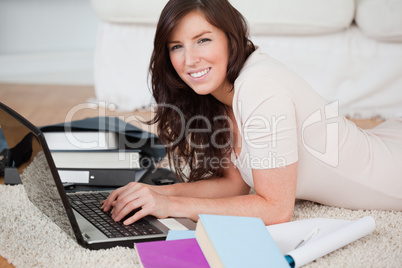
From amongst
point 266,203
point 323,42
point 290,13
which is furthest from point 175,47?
point 323,42

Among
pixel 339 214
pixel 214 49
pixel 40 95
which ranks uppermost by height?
pixel 214 49

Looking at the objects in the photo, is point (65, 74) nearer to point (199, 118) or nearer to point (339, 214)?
point (199, 118)

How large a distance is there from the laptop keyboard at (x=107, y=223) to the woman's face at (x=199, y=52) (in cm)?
38

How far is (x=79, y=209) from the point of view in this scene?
49.8 inches

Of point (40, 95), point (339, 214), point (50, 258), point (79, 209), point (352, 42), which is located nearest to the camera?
point (50, 258)

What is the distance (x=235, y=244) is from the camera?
939mm

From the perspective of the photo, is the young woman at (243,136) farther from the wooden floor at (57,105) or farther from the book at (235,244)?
the wooden floor at (57,105)

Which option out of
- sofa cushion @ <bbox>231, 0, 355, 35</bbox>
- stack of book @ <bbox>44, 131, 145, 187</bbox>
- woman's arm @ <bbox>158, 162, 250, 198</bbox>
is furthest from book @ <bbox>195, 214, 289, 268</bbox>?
sofa cushion @ <bbox>231, 0, 355, 35</bbox>

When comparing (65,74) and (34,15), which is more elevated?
(34,15)

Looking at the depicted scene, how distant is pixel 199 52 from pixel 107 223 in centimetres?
47

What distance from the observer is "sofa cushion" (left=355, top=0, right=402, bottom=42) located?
235cm

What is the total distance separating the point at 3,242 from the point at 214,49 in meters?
0.67

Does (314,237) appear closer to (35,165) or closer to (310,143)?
(310,143)

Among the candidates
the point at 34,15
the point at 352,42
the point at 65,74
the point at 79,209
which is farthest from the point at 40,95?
the point at 79,209
